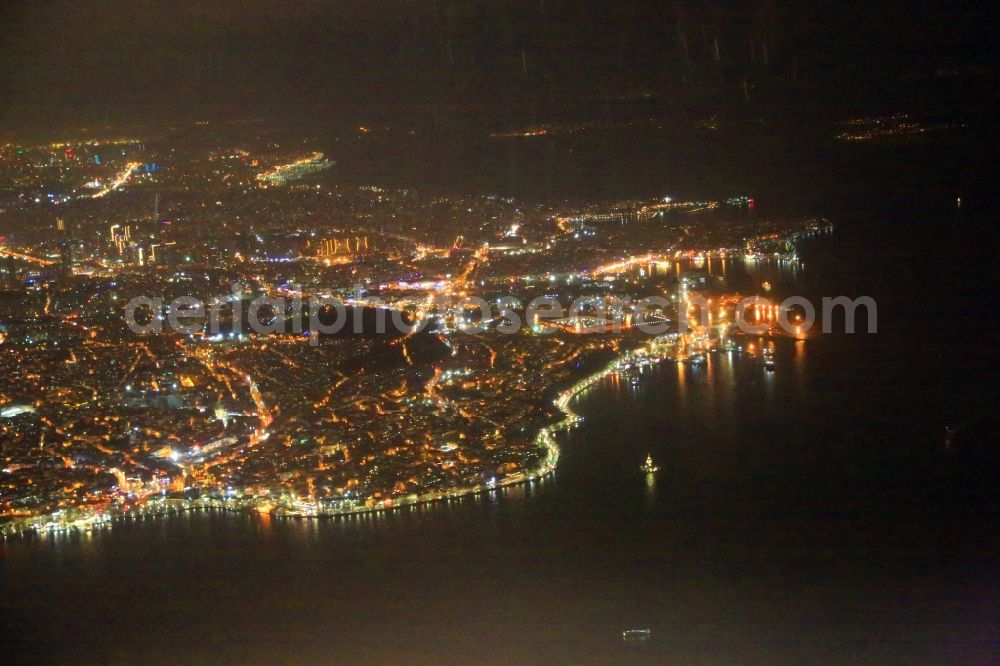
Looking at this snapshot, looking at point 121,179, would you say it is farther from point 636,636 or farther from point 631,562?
point 636,636

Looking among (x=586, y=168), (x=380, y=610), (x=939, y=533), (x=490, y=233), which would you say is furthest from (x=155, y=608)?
(x=586, y=168)

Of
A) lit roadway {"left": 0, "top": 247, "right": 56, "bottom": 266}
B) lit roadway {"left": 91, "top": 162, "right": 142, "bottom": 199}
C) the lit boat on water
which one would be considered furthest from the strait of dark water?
lit roadway {"left": 91, "top": 162, "right": 142, "bottom": 199}

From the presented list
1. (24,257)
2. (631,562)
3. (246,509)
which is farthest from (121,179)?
(631,562)

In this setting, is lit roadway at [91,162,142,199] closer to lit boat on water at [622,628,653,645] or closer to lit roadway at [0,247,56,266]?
lit roadway at [0,247,56,266]

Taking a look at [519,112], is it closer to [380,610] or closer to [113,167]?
[113,167]

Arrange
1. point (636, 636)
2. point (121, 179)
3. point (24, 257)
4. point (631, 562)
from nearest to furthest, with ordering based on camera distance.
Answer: point (636, 636), point (631, 562), point (24, 257), point (121, 179)

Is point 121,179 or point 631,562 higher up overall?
point 121,179
